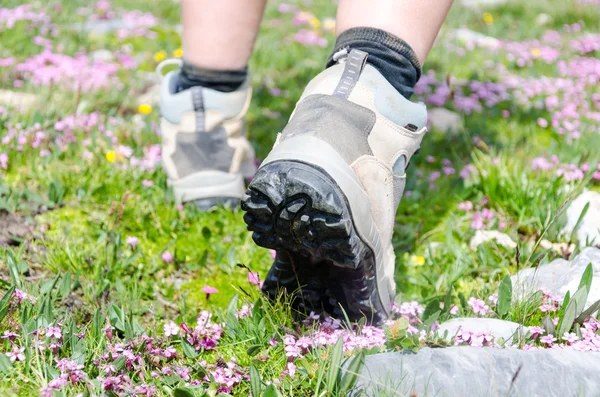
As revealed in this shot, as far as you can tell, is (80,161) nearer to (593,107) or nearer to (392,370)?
(392,370)

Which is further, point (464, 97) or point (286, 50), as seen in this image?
point (286, 50)

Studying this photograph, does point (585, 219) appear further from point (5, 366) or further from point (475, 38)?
point (475, 38)

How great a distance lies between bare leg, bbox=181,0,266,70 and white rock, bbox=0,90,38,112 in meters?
1.64

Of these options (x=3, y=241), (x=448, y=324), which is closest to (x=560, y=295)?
(x=448, y=324)

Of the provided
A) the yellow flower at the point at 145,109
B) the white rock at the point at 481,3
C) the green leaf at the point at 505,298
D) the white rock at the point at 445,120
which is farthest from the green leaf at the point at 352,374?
the white rock at the point at 481,3

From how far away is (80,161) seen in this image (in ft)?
12.1

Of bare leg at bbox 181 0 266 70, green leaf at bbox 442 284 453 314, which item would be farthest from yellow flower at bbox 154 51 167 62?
green leaf at bbox 442 284 453 314

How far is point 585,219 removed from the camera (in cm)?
301

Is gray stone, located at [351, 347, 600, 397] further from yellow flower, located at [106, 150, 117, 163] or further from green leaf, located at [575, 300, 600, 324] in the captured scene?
yellow flower, located at [106, 150, 117, 163]

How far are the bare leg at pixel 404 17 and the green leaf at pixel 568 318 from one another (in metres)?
1.02

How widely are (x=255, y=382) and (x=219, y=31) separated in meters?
1.82

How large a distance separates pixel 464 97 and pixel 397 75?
3043 mm

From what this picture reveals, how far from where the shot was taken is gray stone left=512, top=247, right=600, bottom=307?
7.71 ft

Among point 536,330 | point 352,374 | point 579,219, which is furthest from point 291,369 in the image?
point 579,219
